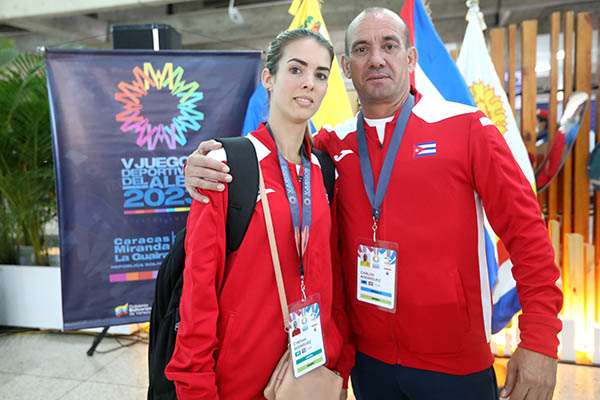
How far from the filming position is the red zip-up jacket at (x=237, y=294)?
1.12 m

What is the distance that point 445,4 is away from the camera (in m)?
6.41

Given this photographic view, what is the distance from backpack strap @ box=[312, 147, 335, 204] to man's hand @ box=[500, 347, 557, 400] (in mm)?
736

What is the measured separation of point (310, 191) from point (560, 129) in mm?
2579

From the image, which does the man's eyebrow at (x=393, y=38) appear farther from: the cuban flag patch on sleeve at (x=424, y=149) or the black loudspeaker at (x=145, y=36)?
the black loudspeaker at (x=145, y=36)


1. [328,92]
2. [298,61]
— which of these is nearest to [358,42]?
[298,61]

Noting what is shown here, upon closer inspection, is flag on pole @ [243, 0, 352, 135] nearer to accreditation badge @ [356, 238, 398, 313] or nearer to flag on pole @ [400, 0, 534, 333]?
flag on pole @ [400, 0, 534, 333]

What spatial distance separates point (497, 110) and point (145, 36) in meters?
2.38

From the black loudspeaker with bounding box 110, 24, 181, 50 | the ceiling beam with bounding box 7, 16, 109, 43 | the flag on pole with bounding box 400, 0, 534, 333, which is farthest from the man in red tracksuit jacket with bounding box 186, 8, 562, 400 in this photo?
the ceiling beam with bounding box 7, 16, 109, 43

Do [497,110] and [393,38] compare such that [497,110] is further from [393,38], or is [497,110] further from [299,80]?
[299,80]

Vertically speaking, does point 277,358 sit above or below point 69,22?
below

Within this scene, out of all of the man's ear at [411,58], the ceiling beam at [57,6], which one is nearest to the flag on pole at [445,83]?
the man's ear at [411,58]

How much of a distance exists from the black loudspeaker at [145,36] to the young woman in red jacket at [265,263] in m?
1.81

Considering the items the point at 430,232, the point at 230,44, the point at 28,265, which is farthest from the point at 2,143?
the point at 230,44

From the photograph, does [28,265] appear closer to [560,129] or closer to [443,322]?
[443,322]
